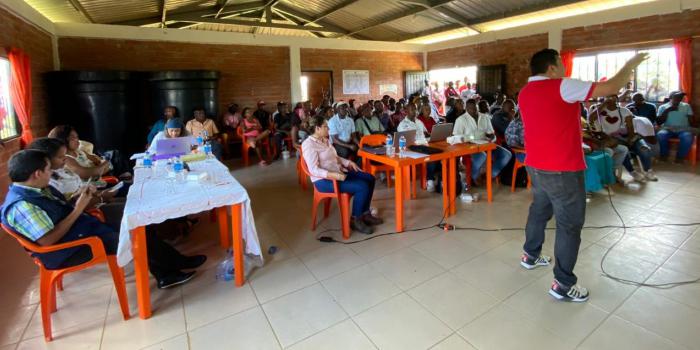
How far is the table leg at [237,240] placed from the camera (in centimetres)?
239

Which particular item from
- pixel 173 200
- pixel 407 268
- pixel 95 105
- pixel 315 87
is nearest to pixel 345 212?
pixel 407 268

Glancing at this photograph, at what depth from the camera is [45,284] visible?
79.0 inches

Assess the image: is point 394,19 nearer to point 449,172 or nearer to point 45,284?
point 449,172

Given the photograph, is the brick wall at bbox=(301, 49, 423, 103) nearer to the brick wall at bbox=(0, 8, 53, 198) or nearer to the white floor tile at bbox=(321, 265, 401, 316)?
the brick wall at bbox=(0, 8, 53, 198)

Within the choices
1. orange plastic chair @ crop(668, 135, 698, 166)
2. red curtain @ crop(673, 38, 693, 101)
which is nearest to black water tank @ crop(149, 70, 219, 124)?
orange plastic chair @ crop(668, 135, 698, 166)

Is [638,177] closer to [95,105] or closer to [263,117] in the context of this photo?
[263,117]

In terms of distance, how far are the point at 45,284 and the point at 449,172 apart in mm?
3234

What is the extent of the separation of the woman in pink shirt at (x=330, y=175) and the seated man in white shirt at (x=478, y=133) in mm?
1685

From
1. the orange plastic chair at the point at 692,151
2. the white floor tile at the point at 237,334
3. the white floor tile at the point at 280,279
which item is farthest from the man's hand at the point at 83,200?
the orange plastic chair at the point at 692,151

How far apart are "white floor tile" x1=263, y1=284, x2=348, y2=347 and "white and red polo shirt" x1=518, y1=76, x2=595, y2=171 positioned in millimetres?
1475

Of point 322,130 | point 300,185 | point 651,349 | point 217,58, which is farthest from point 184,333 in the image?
point 217,58

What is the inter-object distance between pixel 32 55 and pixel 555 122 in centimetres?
667

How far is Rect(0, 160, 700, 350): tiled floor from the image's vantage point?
76.2 inches

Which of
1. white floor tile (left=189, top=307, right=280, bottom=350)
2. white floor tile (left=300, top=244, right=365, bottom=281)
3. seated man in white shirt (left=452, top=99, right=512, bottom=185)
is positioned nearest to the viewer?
white floor tile (left=189, top=307, right=280, bottom=350)
